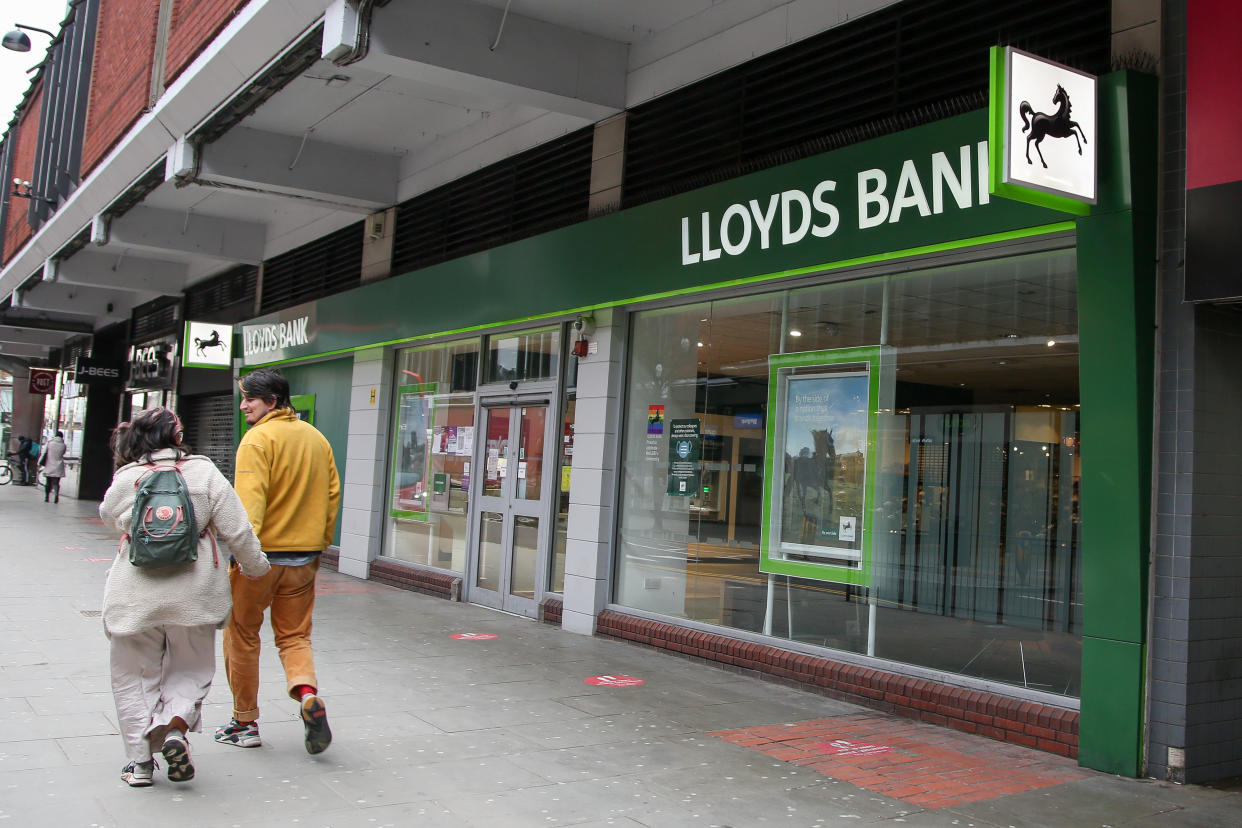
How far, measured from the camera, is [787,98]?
7.46 metres

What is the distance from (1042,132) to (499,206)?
671 centimetres

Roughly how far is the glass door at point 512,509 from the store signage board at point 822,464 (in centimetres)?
283

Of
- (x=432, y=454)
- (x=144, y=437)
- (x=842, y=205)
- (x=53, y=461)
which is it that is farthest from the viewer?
(x=53, y=461)

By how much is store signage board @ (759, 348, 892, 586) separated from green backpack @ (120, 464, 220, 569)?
416cm

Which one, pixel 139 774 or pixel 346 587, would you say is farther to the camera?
pixel 346 587

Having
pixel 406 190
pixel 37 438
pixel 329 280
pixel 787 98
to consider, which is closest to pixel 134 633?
pixel 787 98

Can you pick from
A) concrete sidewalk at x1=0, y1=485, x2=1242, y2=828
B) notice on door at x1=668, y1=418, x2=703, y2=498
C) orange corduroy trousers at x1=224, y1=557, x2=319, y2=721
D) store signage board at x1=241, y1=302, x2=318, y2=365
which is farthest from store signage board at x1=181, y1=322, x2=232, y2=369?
orange corduroy trousers at x1=224, y1=557, x2=319, y2=721

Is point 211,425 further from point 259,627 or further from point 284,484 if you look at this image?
point 259,627

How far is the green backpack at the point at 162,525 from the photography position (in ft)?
13.9

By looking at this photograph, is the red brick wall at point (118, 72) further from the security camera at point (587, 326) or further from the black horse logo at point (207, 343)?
the security camera at point (587, 326)

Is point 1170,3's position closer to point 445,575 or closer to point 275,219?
point 445,575

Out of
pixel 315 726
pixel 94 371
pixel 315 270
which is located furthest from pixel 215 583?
pixel 94 371

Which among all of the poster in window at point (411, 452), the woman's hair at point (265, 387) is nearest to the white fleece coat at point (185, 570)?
the woman's hair at point (265, 387)

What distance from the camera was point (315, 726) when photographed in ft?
15.5
